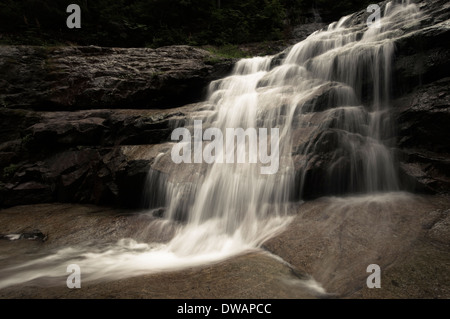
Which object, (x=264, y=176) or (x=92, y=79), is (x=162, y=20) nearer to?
(x=92, y=79)

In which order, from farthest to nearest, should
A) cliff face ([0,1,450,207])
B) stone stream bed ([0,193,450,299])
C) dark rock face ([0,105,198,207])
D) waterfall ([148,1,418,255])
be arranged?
1. dark rock face ([0,105,198,207])
2. cliff face ([0,1,450,207])
3. waterfall ([148,1,418,255])
4. stone stream bed ([0,193,450,299])

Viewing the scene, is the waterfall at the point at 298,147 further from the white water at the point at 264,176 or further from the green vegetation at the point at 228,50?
the green vegetation at the point at 228,50

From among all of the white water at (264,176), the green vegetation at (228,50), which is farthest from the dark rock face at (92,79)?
the green vegetation at (228,50)

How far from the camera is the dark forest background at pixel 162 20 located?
467 inches

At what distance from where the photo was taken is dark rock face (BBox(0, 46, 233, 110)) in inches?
282

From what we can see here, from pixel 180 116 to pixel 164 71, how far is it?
2.55 meters

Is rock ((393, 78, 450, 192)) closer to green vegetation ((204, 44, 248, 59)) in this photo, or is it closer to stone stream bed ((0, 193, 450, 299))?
stone stream bed ((0, 193, 450, 299))

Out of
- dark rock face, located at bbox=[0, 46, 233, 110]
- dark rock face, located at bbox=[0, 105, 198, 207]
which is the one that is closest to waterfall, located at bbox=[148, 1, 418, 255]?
dark rock face, located at bbox=[0, 105, 198, 207]

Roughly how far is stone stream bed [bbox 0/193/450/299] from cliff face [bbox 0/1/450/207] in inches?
32.9

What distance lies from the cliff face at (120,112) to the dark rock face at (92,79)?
31 mm

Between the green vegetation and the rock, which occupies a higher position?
the green vegetation

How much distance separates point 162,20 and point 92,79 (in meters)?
9.67

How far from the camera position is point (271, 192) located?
391 cm

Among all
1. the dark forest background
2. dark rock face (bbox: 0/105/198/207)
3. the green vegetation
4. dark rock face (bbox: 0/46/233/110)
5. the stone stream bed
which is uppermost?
the dark forest background
